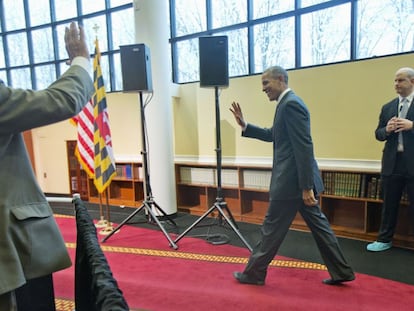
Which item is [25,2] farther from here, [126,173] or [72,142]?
[126,173]

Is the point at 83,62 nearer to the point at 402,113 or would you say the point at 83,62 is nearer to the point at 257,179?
the point at 402,113

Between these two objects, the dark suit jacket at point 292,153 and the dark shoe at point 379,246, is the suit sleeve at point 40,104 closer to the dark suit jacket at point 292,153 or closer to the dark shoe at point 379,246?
the dark suit jacket at point 292,153

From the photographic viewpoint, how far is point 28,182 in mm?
957

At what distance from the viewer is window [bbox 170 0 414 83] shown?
11.8 feet

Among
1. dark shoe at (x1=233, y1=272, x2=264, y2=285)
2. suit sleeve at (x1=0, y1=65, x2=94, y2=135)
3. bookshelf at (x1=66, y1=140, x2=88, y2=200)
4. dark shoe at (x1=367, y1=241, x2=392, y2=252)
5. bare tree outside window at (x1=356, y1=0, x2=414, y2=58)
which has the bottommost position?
dark shoe at (x1=367, y1=241, x2=392, y2=252)

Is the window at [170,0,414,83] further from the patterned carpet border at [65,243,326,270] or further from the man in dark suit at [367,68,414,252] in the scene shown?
the patterned carpet border at [65,243,326,270]

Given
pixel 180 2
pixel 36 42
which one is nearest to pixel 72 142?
pixel 36 42

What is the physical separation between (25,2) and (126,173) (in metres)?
4.14

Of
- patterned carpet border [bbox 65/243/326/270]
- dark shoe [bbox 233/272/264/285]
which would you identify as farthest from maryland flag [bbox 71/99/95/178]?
dark shoe [bbox 233/272/264/285]

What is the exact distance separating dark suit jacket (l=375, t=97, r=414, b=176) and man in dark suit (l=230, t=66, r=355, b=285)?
3.62 feet

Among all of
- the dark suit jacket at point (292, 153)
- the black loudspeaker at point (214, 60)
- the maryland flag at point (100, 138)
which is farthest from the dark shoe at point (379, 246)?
the maryland flag at point (100, 138)

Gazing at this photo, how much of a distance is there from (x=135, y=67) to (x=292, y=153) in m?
2.07

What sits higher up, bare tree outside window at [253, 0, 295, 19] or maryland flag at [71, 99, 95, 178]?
bare tree outside window at [253, 0, 295, 19]

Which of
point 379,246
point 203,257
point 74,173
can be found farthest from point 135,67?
point 74,173
